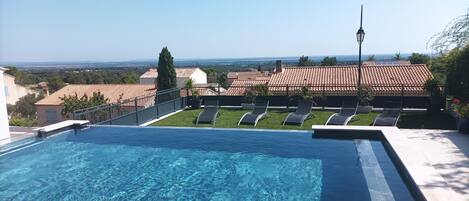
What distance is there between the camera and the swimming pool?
17.5ft

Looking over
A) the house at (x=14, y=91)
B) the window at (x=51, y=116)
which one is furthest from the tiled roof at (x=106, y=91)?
the house at (x=14, y=91)

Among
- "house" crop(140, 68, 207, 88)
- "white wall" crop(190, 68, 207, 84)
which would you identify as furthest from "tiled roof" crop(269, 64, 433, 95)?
"white wall" crop(190, 68, 207, 84)

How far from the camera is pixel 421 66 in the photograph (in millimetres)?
23688

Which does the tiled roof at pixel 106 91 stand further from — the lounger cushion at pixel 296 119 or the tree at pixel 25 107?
the lounger cushion at pixel 296 119

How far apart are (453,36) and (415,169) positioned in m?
6.88

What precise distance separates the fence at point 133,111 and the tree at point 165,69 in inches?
730

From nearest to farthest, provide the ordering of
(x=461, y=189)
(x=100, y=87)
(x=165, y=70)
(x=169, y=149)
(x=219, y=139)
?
1. (x=461, y=189)
2. (x=169, y=149)
3. (x=219, y=139)
4. (x=165, y=70)
5. (x=100, y=87)

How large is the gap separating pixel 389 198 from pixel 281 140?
11.9 feet

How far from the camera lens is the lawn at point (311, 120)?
10.0 meters

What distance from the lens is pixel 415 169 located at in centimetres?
481

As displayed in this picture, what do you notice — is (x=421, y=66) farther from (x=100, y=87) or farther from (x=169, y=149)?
(x=100, y=87)

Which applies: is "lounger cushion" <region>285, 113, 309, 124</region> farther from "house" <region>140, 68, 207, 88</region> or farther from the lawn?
"house" <region>140, 68, 207, 88</region>

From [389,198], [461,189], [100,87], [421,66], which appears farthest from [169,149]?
[100,87]

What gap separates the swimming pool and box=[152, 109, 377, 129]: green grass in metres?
2.03
